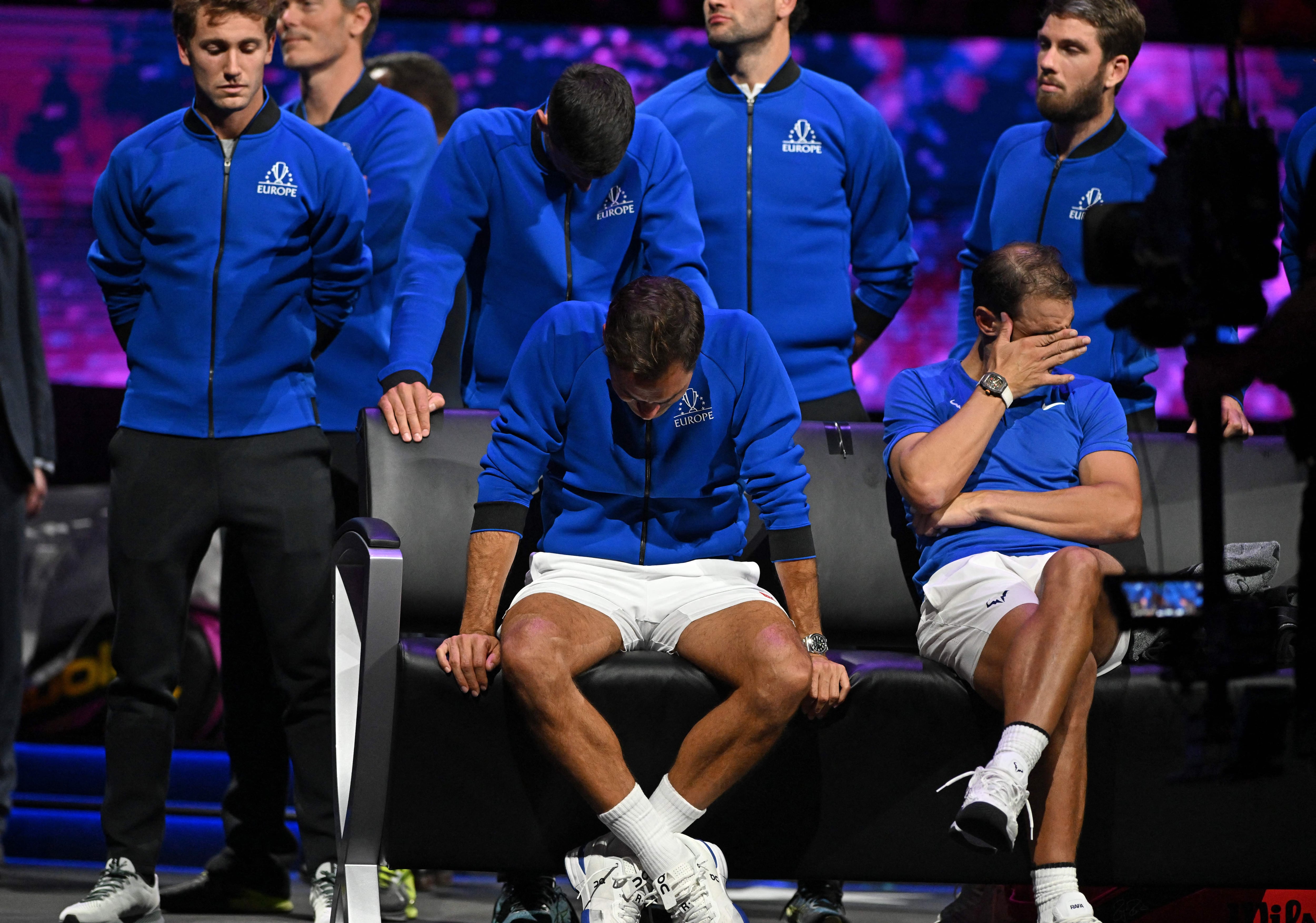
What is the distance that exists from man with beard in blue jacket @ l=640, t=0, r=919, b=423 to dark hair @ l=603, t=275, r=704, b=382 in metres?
0.74

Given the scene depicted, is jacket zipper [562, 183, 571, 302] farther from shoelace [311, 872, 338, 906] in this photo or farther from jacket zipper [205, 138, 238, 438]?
shoelace [311, 872, 338, 906]

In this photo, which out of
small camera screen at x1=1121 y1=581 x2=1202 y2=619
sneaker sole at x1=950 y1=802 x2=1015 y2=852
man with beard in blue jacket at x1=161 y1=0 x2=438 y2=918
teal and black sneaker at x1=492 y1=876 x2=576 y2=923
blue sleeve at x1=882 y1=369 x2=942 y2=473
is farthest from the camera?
man with beard in blue jacket at x1=161 y1=0 x2=438 y2=918

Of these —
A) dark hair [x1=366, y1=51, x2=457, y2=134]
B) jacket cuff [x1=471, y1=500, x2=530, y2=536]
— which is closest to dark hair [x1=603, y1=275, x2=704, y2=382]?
jacket cuff [x1=471, y1=500, x2=530, y2=536]

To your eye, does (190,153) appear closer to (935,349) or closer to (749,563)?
(749,563)

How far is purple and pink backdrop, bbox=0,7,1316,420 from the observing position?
4.73 meters

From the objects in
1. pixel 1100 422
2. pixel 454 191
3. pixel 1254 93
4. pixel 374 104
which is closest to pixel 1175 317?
pixel 1254 93

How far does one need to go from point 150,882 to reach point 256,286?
47.1 inches

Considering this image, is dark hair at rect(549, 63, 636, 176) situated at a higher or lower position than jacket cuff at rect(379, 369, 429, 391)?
higher

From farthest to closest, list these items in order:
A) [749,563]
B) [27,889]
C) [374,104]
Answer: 1. [374,104]
2. [27,889]
3. [749,563]

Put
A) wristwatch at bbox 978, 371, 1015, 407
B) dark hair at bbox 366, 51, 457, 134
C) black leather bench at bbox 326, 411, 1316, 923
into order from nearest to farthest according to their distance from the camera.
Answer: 1. black leather bench at bbox 326, 411, 1316, 923
2. wristwatch at bbox 978, 371, 1015, 407
3. dark hair at bbox 366, 51, 457, 134

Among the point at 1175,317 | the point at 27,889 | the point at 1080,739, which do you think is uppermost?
the point at 1175,317

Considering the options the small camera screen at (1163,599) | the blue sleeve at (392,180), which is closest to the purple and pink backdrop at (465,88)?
the blue sleeve at (392,180)

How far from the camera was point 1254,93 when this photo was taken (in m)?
0.97

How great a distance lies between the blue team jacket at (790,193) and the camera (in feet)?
10.6
